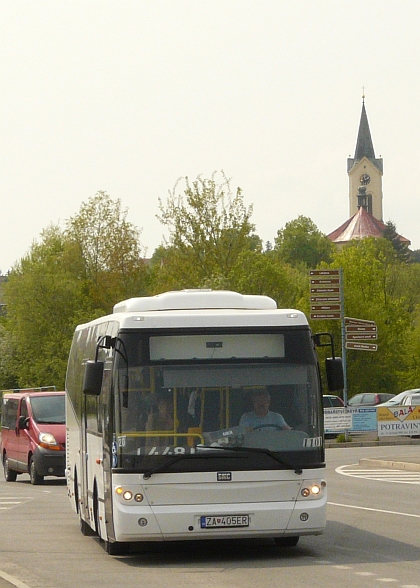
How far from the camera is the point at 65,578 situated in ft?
36.1

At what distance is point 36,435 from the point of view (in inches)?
1009

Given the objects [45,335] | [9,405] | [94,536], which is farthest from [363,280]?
[94,536]

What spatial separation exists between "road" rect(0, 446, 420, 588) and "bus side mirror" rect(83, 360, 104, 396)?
1.73 meters

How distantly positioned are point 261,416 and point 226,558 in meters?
1.57

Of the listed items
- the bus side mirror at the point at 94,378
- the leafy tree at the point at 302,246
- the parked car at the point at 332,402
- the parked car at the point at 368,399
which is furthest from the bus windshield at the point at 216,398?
the leafy tree at the point at 302,246

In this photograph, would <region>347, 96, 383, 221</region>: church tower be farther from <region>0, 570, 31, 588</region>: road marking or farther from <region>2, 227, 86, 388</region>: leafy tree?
<region>0, 570, 31, 588</region>: road marking

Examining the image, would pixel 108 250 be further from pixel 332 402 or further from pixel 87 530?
pixel 87 530

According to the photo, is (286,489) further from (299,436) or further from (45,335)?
(45,335)

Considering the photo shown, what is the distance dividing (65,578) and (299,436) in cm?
272

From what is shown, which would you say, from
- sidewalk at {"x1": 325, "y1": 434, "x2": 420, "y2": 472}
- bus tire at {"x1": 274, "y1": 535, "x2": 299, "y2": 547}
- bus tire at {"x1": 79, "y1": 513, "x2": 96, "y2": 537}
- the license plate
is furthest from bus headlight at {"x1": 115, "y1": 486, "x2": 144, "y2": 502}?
sidewalk at {"x1": 325, "y1": 434, "x2": 420, "y2": 472}

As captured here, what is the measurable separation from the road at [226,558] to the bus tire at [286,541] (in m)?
0.08

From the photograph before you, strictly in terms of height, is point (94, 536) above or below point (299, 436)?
below

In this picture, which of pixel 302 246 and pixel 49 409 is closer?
pixel 49 409

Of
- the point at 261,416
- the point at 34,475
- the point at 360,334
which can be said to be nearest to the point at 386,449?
the point at 360,334
